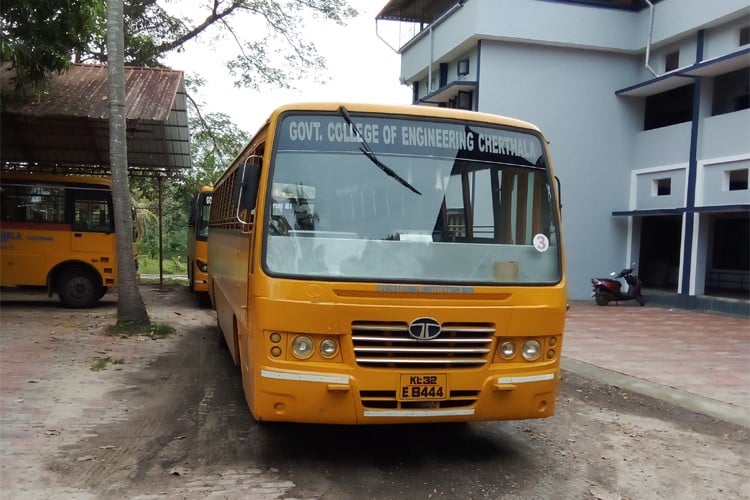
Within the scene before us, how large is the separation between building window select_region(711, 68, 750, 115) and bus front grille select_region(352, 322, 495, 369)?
1438cm

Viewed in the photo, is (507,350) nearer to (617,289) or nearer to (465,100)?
(617,289)

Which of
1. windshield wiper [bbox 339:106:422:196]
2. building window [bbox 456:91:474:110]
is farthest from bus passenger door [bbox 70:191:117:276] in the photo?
building window [bbox 456:91:474:110]

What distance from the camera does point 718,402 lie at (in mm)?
6598

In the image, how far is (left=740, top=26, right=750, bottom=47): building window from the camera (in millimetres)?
13866

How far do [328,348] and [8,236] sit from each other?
9.98 m

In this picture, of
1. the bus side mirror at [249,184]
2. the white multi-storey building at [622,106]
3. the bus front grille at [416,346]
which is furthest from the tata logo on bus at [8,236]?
the white multi-storey building at [622,106]

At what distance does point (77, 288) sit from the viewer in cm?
1181

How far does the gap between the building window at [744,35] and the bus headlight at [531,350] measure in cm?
1330

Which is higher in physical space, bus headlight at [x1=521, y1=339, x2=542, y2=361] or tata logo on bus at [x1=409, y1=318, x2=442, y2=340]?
tata logo on bus at [x1=409, y1=318, x2=442, y2=340]

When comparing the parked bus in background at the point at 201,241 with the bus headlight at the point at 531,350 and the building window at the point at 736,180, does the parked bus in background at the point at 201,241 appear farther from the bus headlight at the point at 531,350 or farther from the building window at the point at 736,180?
the building window at the point at 736,180

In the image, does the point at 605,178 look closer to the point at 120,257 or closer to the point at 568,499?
the point at 120,257

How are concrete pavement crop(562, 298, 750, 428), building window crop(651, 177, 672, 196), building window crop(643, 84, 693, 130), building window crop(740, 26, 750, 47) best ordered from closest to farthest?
concrete pavement crop(562, 298, 750, 428) < building window crop(740, 26, 750, 47) < building window crop(651, 177, 672, 196) < building window crop(643, 84, 693, 130)

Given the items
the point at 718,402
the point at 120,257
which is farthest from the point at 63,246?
the point at 718,402

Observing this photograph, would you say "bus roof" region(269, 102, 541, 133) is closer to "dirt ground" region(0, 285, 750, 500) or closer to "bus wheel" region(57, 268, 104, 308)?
"dirt ground" region(0, 285, 750, 500)
